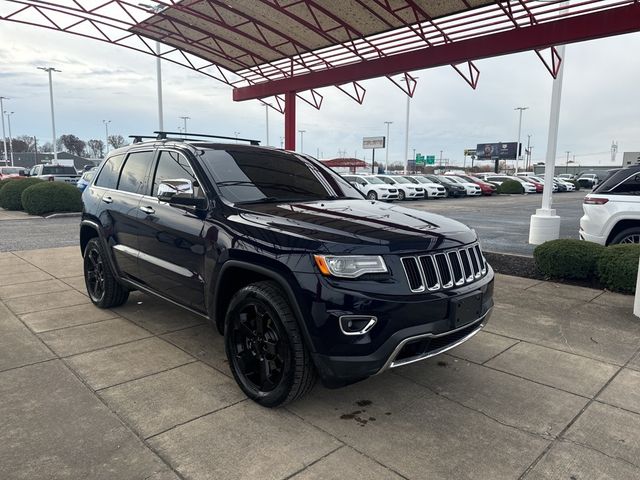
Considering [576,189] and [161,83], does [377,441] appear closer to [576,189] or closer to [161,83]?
[161,83]

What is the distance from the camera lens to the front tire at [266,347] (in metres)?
2.88

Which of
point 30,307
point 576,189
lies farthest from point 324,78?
point 576,189

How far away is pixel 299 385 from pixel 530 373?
1.99 meters

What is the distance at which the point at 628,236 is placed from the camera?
23.5ft

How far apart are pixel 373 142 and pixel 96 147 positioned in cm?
6966

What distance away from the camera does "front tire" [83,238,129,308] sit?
5062mm

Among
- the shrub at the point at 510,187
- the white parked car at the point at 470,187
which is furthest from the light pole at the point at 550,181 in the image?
the shrub at the point at 510,187

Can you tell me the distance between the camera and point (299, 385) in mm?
2928

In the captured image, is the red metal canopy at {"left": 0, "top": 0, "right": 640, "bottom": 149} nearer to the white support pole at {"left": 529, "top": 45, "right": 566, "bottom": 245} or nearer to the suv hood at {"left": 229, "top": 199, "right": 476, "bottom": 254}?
the white support pole at {"left": 529, "top": 45, "right": 566, "bottom": 245}

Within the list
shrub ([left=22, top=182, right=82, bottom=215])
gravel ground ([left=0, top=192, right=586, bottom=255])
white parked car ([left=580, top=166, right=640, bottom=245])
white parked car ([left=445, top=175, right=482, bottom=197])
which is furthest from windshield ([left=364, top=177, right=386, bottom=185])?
white parked car ([left=580, top=166, right=640, bottom=245])

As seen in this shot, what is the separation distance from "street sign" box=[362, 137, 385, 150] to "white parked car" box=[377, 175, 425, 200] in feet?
116

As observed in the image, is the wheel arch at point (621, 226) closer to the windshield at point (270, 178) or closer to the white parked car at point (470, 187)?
the windshield at point (270, 178)

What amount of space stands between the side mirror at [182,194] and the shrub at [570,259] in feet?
17.0

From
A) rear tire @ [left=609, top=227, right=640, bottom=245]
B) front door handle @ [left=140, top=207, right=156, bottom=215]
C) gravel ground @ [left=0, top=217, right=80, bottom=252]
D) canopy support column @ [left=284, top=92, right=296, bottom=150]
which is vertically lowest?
gravel ground @ [left=0, top=217, right=80, bottom=252]
